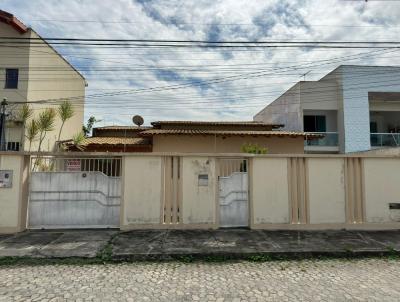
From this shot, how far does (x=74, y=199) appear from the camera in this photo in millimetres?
7422

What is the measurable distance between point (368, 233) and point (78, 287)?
6.50 metres

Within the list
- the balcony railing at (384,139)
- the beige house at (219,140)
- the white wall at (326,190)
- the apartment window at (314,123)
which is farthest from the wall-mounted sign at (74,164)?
the balcony railing at (384,139)

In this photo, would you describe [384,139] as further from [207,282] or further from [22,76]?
[22,76]

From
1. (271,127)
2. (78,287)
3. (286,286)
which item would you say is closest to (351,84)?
(271,127)

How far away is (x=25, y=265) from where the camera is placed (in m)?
5.09

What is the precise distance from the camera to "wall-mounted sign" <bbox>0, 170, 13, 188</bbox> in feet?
23.5

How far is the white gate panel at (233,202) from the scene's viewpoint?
7582 mm

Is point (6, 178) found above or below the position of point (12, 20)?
below

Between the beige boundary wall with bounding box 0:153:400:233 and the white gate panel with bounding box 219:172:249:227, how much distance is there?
0.16 metres

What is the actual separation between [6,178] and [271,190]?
6.40m

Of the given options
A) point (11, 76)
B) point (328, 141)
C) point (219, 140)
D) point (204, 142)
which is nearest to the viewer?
point (204, 142)

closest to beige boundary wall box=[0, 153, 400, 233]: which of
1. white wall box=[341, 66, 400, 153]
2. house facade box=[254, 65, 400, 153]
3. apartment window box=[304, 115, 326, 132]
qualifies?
house facade box=[254, 65, 400, 153]

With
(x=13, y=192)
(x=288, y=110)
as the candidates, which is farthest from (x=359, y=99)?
(x=13, y=192)

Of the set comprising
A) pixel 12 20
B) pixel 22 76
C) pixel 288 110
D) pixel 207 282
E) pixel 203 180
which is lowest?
pixel 207 282
